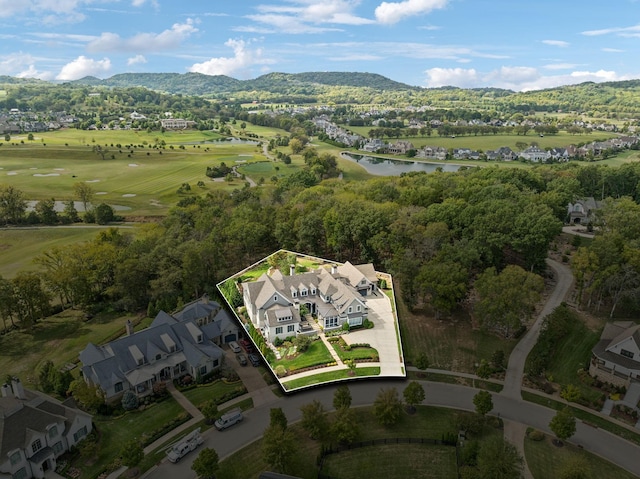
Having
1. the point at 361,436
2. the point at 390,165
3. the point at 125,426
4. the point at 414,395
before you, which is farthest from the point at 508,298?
the point at 390,165

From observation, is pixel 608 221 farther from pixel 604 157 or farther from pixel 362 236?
pixel 604 157

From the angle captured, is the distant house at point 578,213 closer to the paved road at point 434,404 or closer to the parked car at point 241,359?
the paved road at point 434,404

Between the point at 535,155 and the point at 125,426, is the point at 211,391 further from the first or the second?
the point at 535,155

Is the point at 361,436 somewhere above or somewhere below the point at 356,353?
below

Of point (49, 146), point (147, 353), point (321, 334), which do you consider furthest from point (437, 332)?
point (49, 146)

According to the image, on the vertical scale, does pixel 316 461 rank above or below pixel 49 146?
below

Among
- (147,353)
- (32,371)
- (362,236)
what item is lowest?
(32,371)

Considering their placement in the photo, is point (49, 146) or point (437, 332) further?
point (49, 146)

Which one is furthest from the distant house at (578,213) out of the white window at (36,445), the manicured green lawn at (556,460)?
the white window at (36,445)
